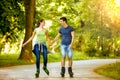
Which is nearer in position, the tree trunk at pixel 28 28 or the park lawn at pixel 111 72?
the park lawn at pixel 111 72

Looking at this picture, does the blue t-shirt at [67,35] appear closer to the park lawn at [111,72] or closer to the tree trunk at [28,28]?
the park lawn at [111,72]

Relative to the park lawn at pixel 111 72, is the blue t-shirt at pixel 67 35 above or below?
above

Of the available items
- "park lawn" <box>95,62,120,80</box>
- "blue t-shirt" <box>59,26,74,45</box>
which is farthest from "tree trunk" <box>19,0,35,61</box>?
"blue t-shirt" <box>59,26,74,45</box>

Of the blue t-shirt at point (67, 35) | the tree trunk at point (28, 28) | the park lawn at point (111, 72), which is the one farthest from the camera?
the tree trunk at point (28, 28)

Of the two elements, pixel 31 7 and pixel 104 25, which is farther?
pixel 104 25

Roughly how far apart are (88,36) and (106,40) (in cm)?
258

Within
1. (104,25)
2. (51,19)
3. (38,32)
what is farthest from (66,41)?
(51,19)

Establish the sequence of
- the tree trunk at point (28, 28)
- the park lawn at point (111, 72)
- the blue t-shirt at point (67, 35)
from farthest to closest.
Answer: the tree trunk at point (28, 28) < the park lawn at point (111, 72) < the blue t-shirt at point (67, 35)

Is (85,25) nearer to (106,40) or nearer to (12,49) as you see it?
(106,40)

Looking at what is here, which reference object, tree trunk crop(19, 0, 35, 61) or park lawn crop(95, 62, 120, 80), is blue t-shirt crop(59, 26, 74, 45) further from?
tree trunk crop(19, 0, 35, 61)

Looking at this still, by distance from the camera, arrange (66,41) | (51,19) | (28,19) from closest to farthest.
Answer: (66,41) < (28,19) < (51,19)

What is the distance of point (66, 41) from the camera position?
48.8ft

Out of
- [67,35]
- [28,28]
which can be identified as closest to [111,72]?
[67,35]

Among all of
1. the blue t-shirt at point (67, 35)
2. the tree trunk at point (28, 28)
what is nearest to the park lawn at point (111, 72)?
the blue t-shirt at point (67, 35)
